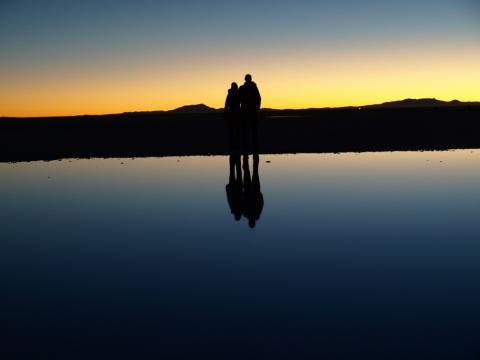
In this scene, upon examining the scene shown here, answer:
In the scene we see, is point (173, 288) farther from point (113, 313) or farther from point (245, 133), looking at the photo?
point (245, 133)

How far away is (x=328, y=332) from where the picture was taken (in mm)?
4137

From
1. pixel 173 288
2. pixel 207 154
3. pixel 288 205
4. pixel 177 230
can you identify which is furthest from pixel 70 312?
pixel 207 154

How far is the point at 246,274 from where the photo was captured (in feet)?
18.7

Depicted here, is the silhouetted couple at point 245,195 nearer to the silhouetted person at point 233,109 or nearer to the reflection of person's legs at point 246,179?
the reflection of person's legs at point 246,179

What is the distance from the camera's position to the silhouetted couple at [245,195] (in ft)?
31.1

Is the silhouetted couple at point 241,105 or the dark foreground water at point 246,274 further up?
the silhouetted couple at point 241,105

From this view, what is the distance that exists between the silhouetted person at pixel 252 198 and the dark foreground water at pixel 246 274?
134 mm

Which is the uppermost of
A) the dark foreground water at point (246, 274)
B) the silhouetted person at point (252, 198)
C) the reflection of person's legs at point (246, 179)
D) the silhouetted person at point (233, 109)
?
the silhouetted person at point (233, 109)

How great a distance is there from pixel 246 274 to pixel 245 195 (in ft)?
19.5

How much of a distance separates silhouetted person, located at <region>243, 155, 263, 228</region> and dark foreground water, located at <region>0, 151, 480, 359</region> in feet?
0.44

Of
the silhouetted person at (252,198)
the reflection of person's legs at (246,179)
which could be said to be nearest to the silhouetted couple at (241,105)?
the reflection of person's legs at (246,179)

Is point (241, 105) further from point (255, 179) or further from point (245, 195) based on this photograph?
point (245, 195)

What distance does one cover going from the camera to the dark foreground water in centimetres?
403

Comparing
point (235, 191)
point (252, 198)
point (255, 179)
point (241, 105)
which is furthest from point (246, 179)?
point (241, 105)
